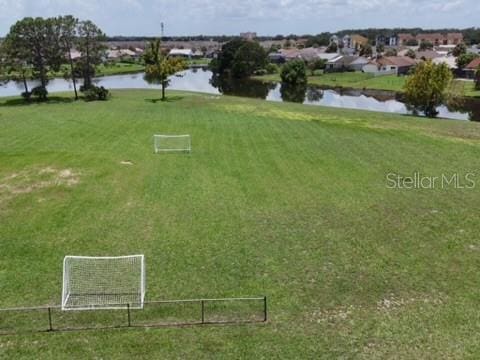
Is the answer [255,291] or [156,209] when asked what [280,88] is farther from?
[255,291]

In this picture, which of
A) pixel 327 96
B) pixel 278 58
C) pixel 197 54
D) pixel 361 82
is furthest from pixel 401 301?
pixel 197 54

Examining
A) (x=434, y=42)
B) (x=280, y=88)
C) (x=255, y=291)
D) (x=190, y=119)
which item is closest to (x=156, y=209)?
(x=255, y=291)

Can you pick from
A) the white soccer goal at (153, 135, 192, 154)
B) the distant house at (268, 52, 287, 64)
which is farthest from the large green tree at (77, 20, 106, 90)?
the distant house at (268, 52, 287, 64)

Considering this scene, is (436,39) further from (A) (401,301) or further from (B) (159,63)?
(A) (401,301)

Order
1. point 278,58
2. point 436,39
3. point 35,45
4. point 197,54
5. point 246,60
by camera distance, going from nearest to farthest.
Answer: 1. point 35,45
2. point 246,60
3. point 278,58
4. point 197,54
5. point 436,39

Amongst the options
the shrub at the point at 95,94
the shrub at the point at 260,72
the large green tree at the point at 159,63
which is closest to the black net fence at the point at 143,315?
the large green tree at the point at 159,63

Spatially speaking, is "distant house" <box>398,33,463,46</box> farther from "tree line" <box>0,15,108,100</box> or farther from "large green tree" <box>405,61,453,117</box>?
"tree line" <box>0,15,108,100</box>
